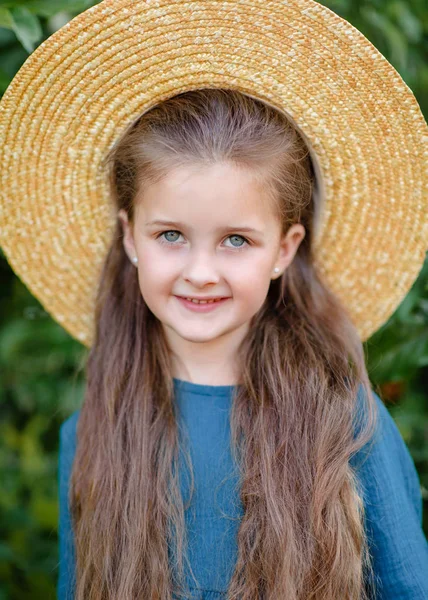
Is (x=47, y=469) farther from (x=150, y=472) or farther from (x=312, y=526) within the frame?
(x=312, y=526)

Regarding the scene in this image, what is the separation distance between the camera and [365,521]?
1723 mm

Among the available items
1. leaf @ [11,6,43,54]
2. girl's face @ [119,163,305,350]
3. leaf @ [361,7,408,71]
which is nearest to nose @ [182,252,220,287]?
girl's face @ [119,163,305,350]

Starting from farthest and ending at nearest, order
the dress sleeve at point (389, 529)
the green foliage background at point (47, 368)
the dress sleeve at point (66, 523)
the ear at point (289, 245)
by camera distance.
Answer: the green foliage background at point (47, 368), the dress sleeve at point (66, 523), the ear at point (289, 245), the dress sleeve at point (389, 529)

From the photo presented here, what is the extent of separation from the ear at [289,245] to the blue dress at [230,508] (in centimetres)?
34

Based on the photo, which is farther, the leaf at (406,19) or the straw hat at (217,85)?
the leaf at (406,19)

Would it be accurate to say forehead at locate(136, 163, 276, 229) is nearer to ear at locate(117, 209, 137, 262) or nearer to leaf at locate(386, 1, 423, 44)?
ear at locate(117, 209, 137, 262)

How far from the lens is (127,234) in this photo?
73.0 inches

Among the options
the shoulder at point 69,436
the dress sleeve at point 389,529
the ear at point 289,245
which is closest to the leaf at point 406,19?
the ear at point 289,245

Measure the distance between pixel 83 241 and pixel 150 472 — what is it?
0.64m

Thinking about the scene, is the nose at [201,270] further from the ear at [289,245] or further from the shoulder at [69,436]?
the shoulder at [69,436]

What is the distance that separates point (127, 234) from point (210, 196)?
0.36 metres

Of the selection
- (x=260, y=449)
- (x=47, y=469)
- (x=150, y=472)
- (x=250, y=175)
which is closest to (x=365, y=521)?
(x=260, y=449)

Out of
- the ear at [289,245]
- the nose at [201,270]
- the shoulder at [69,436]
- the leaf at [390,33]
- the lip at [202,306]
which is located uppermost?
the leaf at [390,33]

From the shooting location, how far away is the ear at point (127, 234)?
1.83m
